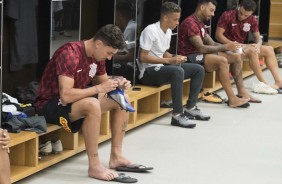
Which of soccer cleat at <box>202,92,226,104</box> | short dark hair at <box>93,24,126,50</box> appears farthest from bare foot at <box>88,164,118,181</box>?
soccer cleat at <box>202,92,226,104</box>

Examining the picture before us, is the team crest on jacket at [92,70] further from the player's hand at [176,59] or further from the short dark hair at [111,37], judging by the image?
the player's hand at [176,59]

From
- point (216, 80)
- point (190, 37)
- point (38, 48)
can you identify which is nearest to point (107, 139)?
point (38, 48)

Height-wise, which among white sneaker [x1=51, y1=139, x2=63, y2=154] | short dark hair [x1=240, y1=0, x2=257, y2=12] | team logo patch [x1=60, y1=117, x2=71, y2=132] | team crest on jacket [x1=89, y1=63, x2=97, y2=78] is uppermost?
short dark hair [x1=240, y1=0, x2=257, y2=12]

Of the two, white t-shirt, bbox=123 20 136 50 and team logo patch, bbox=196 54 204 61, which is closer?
white t-shirt, bbox=123 20 136 50

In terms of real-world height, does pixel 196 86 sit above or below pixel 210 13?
below

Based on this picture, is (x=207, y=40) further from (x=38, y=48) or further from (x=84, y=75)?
(x=84, y=75)

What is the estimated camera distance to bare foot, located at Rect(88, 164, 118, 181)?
16.0ft

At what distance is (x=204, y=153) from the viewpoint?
19.1 feet

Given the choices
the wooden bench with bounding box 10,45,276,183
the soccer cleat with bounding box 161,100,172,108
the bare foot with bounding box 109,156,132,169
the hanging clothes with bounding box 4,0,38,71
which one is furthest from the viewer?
the soccer cleat with bounding box 161,100,172,108

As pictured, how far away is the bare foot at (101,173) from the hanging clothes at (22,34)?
1.35m

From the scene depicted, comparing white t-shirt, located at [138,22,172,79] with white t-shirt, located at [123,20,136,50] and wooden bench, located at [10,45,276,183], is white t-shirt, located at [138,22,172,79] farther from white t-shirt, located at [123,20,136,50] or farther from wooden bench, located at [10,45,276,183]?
wooden bench, located at [10,45,276,183]

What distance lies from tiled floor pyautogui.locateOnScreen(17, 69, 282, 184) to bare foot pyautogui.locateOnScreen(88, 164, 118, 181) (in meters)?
0.04

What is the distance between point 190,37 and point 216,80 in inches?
66.7

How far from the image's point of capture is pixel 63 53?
4.91 meters
